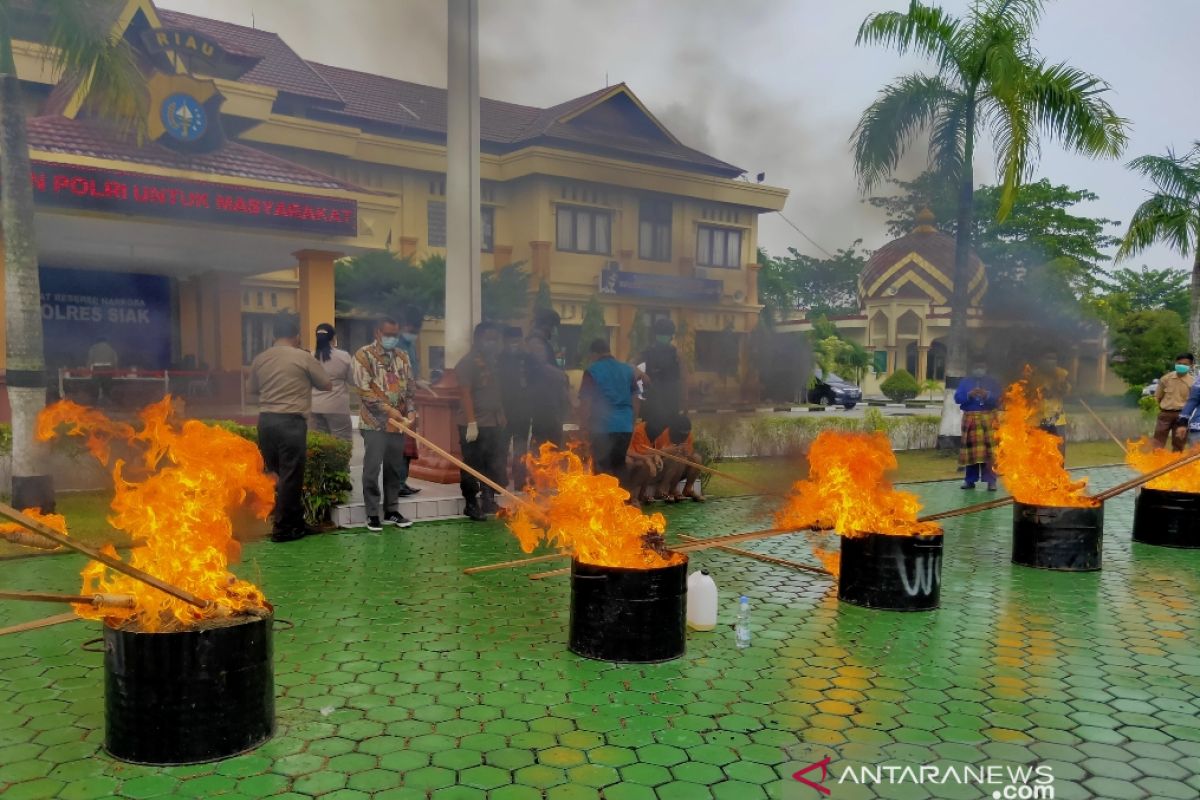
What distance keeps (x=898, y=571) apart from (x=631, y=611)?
Answer: 1924 millimetres

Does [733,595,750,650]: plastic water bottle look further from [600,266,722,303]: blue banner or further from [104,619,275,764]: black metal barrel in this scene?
[600,266,722,303]: blue banner

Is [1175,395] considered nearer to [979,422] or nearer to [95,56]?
[979,422]

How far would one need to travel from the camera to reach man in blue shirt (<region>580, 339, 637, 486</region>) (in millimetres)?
6633

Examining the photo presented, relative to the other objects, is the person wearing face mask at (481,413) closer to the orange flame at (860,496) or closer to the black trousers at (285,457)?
the black trousers at (285,457)

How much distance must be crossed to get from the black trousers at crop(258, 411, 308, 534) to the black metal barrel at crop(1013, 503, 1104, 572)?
5.71 metres

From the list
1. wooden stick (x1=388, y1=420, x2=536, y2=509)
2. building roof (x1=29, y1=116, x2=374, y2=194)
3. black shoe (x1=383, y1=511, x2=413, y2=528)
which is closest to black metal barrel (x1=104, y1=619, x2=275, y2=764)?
wooden stick (x1=388, y1=420, x2=536, y2=509)

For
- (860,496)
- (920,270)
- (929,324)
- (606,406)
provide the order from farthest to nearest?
(929,324) < (920,270) < (606,406) < (860,496)

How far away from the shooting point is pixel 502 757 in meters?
3.06

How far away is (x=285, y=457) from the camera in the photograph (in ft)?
21.4

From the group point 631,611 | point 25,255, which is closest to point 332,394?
point 25,255

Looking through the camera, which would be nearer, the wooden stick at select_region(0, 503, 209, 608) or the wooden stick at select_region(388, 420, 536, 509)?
the wooden stick at select_region(0, 503, 209, 608)

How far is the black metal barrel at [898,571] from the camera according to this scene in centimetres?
496

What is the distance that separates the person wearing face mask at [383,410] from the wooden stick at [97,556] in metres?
3.66

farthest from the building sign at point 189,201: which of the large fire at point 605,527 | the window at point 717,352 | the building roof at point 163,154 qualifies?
the large fire at point 605,527
